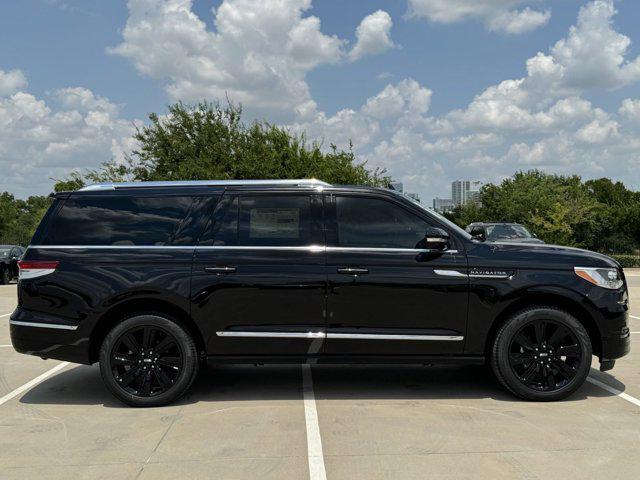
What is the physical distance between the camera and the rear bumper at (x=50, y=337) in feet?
16.9

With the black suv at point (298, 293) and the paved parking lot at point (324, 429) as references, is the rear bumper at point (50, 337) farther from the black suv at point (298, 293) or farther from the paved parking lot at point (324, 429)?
the paved parking lot at point (324, 429)

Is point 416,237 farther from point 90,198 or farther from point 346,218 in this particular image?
point 90,198

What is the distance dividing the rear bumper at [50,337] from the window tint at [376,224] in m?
2.48

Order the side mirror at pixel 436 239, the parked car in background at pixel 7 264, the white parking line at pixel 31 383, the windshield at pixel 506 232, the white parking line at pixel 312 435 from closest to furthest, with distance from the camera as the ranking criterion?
the white parking line at pixel 312 435, the side mirror at pixel 436 239, the white parking line at pixel 31 383, the windshield at pixel 506 232, the parked car in background at pixel 7 264

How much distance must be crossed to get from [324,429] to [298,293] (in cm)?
118

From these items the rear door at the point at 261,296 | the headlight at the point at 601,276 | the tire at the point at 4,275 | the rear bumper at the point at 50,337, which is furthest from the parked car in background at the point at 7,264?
the headlight at the point at 601,276

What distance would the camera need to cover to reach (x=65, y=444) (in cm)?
424

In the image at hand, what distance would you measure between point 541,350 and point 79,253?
4.19m

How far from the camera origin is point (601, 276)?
517cm

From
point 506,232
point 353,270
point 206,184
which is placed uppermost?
point 206,184

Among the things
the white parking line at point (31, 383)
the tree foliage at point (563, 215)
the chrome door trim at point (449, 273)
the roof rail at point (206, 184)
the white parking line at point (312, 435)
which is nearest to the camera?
the white parking line at point (312, 435)

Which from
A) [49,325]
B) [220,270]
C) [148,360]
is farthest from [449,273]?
[49,325]

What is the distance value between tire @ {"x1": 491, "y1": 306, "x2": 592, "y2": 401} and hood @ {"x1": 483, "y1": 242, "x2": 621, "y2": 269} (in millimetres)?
409

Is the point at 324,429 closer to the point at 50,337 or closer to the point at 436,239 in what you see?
the point at 436,239
